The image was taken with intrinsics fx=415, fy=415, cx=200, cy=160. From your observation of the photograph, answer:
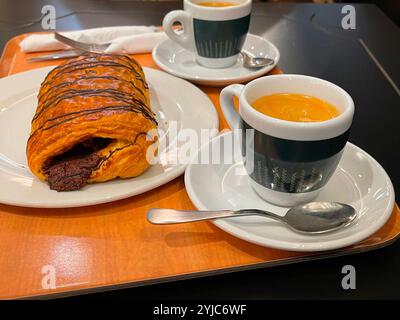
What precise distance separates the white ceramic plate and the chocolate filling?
0.02 meters

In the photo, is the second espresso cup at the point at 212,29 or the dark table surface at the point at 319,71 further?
the second espresso cup at the point at 212,29

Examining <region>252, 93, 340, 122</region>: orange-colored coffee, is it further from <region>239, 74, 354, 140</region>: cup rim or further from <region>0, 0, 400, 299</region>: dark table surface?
<region>0, 0, 400, 299</region>: dark table surface

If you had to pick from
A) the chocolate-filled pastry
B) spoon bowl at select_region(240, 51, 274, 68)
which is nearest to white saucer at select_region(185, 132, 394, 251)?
the chocolate-filled pastry

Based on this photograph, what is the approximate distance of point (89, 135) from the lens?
2.47ft

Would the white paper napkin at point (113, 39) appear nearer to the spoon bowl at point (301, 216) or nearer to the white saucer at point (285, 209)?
the white saucer at point (285, 209)

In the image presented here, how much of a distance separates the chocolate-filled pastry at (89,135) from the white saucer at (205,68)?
303 mm

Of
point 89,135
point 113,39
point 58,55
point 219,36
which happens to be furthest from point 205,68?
point 89,135

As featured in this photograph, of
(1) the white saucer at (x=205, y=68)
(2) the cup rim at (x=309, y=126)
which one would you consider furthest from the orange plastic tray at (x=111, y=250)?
(1) the white saucer at (x=205, y=68)

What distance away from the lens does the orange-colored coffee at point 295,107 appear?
680mm

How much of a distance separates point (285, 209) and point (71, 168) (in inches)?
15.4

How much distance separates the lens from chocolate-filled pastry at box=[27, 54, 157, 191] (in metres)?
Answer: 0.75

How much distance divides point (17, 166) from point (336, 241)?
60cm
